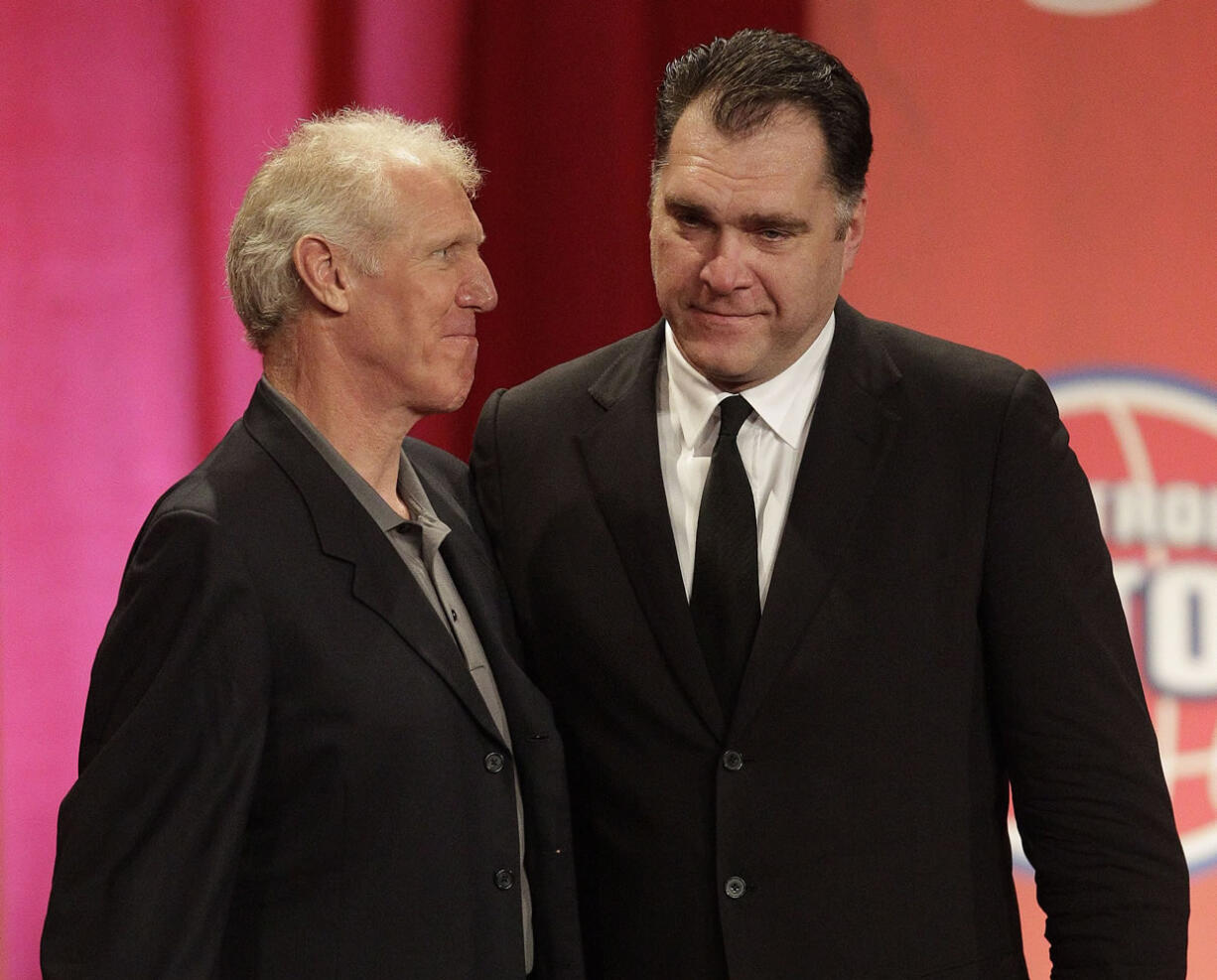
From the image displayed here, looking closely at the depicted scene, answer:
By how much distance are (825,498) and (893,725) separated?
245mm

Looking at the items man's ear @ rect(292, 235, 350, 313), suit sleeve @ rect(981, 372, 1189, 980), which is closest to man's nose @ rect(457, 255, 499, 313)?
man's ear @ rect(292, 235, 350, 313)

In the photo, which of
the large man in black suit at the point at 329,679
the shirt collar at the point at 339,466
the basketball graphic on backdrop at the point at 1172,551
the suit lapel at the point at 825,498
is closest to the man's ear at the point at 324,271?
the large man in black suit at the point at 329,679

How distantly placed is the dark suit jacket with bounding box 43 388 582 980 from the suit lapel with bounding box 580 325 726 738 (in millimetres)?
166

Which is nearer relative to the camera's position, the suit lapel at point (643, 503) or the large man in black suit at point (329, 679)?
the large man in black suit at point (329, 679)

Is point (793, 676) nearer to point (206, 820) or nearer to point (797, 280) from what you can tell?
point (797, 280)

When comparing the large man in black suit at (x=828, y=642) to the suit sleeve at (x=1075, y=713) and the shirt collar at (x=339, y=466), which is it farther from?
the shirt collar at (x=339, y=466)

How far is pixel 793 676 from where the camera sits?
1.51 meters

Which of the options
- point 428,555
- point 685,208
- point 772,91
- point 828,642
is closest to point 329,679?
point 428,555

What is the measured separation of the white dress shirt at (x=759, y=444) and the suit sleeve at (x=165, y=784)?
0.50m

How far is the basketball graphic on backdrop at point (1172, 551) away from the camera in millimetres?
2562

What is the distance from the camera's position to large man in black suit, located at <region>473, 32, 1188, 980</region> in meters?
1.52

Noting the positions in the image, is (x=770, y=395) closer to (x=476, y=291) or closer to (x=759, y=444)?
(x=759, y=444)

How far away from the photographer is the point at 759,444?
5.29 ft

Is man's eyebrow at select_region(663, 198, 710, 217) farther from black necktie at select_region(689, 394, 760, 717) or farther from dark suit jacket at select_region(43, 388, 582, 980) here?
dark suit jacket at select_region(43, 388, 582, 980)
